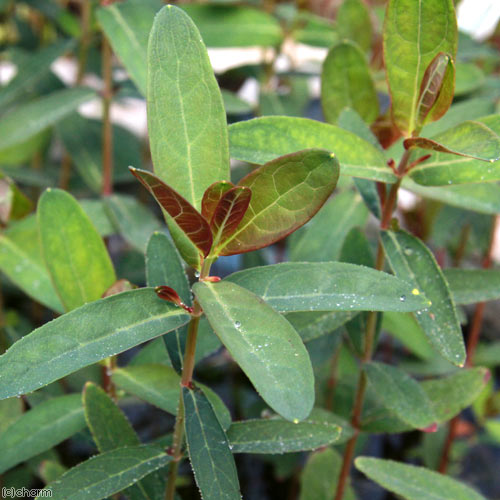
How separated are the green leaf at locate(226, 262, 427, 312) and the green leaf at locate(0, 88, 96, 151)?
0.70 meters

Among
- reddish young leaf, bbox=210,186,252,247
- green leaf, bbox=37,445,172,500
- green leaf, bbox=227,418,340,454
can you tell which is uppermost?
reddish young leaf, bbox=210,186,252,247

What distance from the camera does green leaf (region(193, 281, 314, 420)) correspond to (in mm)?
470

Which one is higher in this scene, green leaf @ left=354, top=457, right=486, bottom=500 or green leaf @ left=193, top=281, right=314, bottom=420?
green leaf @ left=193, top=281, right=314, bottom=420

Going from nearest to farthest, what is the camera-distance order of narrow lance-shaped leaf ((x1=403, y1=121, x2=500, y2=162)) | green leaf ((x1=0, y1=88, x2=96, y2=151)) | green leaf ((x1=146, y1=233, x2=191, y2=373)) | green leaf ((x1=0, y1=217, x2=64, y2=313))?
narrow lance-shaped leaf ((x1=403, y1=121, x2=500, y2=162)) < green leaf ((x1=146, y1=233, x2=191, y2=373)) < green leaf ((x1=0, y1=217, x2=64, y2=313)) < green leaf ((x1=0, y1=88, x2=96, y2=151))

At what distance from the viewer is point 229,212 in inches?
21.9

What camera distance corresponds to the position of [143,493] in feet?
2.53

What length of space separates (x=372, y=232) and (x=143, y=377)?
132cm

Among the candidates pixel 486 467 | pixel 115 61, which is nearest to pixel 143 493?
pixel 486 467

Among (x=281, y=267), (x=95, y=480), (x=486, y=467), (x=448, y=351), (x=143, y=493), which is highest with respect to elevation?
(x=281, y=267)

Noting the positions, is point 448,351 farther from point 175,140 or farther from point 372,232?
point 372,232

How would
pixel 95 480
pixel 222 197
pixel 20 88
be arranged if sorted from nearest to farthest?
pixel 222 197 < pixel 95 480 < pixel 20 88

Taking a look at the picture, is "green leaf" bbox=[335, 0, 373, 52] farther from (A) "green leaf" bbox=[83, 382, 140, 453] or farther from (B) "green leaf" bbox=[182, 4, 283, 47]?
(A) "green leaf" bbox=[83, 382, 140, 453]

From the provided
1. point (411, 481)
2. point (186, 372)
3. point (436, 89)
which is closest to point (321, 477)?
point (411, 481)

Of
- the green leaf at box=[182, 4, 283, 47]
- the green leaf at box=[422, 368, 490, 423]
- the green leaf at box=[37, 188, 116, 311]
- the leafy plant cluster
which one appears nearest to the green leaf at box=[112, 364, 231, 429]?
the leafy plant cluster
